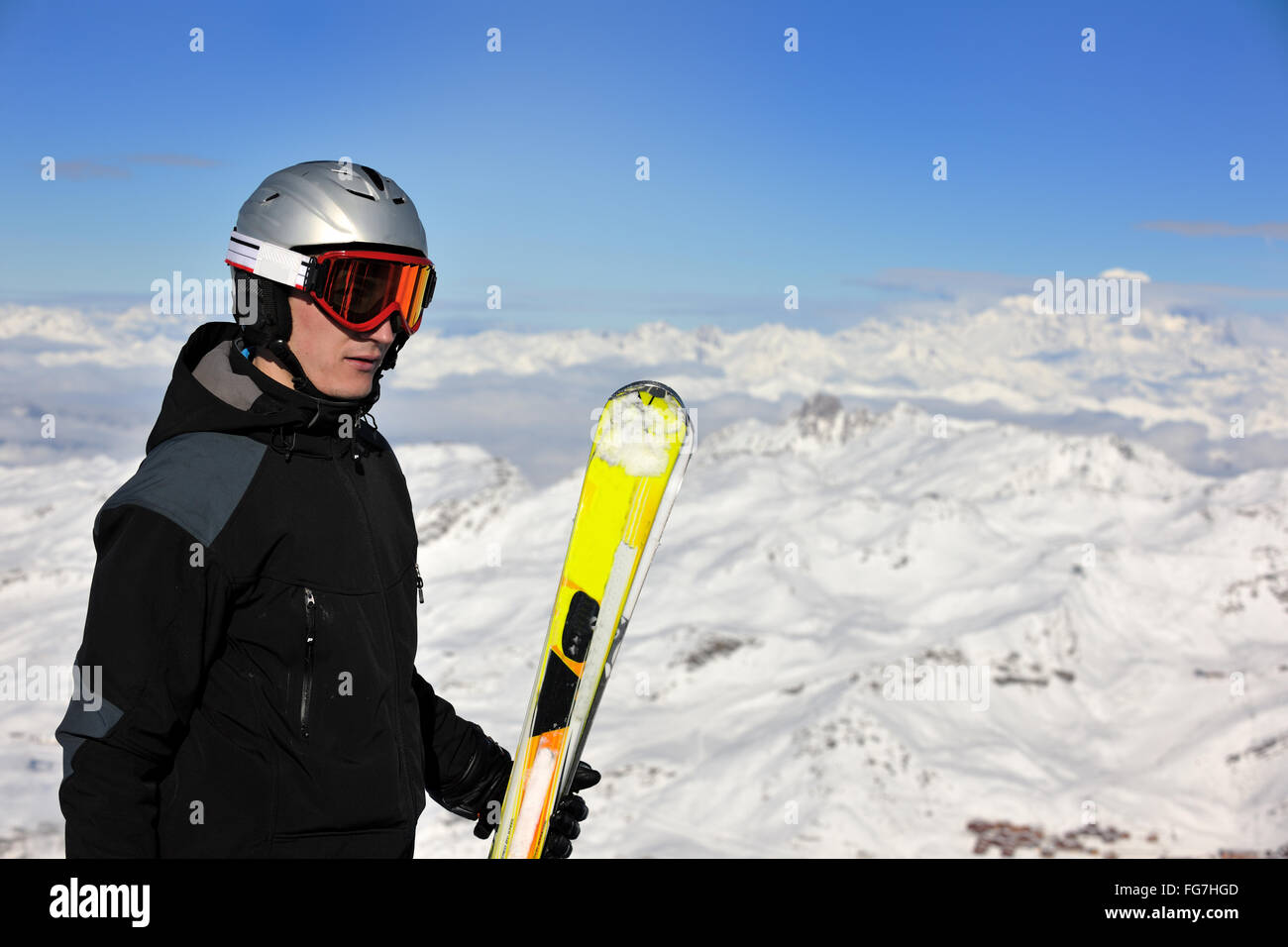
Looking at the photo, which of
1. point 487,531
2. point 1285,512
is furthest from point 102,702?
point 1285,512

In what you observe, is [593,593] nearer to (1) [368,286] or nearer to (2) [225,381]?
(1) [368,286]

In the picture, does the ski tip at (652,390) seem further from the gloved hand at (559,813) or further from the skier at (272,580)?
the gloved hand at (559,813)

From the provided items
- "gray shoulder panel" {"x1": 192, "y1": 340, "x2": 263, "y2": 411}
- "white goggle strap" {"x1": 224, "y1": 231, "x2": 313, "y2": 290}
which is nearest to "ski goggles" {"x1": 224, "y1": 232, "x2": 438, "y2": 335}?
"white goggle strap" {"x1": 224, "y1": 231, "x2": 313, "y2": 290}

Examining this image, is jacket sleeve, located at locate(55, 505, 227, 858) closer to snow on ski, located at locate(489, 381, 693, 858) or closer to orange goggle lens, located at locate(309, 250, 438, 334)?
orange goggle lens, located at locate(309, 250, 438, 334)

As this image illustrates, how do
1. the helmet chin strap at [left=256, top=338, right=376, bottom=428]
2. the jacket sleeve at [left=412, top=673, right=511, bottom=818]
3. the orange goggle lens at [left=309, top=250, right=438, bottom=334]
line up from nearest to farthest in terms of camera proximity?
the helmet chin strap at [left=256, top=338, right=376, bottom=428]
the orange goggle lens at [left=309, top=250, right=438, bottom=334]
the jacket sleeve at [left=412, top=673, right=511, bottom=818]

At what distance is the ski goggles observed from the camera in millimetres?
3713

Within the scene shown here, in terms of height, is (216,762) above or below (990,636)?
above

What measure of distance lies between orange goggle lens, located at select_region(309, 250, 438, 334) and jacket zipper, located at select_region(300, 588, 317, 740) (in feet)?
3.46

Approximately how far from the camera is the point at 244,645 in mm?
3324

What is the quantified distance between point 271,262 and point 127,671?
5.16 feet
